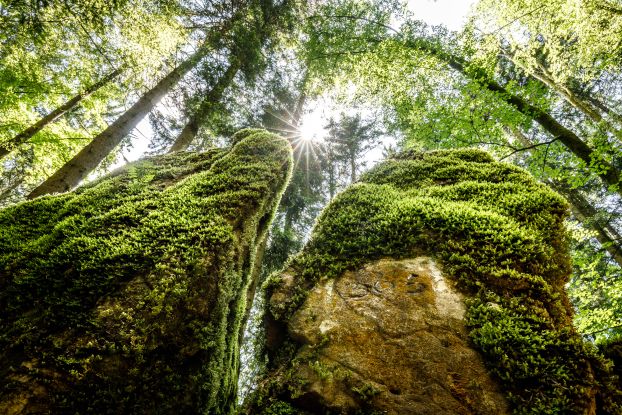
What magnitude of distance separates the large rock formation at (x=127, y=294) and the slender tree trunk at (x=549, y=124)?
659 centimetres

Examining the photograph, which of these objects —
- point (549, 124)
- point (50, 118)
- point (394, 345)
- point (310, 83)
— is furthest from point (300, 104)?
point (394, 345)

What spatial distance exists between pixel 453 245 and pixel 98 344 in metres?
3.42

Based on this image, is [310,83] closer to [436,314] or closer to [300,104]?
[300,104]

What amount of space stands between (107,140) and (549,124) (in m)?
11.0

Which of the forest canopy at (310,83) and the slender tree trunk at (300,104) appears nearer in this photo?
the forest canopy at (310,83)

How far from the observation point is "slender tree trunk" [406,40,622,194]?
550 centimetres

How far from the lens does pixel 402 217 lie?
354 centimetres

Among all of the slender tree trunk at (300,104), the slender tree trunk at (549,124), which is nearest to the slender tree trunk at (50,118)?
the slender tree trunk at (300,104)

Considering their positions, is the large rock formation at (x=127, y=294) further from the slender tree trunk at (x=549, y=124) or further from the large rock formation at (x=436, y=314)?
the slender tree trunk at (x=549, y=124)

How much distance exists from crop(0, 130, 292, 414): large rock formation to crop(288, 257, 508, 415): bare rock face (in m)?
0.99

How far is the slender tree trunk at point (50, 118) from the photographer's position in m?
7.93

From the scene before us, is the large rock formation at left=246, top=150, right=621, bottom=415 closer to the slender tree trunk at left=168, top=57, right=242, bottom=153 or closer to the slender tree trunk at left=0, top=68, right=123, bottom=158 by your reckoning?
the slender tree trunk at left=168, top=57, right=242, bottom=153

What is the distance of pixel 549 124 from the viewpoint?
6676mm

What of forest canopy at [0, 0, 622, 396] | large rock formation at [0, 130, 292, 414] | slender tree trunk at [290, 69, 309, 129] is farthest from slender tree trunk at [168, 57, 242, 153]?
large rock formation at [0, 130, 292, 414]
